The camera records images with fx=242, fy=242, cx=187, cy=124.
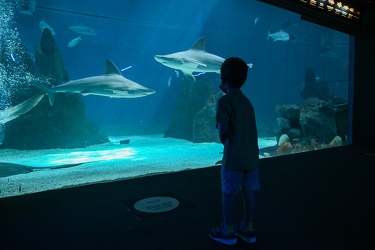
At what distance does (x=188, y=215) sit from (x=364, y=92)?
21.9 feet

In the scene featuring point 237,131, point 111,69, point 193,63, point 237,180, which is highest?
point 193,63

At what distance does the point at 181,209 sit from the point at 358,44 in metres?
6.96

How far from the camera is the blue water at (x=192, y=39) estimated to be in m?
25.1

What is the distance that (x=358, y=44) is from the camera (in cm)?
662

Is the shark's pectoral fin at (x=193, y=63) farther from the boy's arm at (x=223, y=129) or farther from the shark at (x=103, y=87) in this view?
the boy's arm at (x=223, y=129)

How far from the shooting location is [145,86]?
23.6m

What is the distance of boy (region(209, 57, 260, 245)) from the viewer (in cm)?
179

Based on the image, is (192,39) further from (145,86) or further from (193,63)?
(193,63)

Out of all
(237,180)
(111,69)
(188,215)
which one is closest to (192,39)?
(111,69)

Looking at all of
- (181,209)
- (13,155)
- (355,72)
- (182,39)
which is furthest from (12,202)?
(182,39)

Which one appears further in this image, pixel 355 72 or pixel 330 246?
pixel 355 72

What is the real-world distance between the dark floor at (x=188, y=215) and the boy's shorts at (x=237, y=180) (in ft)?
1.49

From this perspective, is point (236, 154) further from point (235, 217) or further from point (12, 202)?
point (12, 202)

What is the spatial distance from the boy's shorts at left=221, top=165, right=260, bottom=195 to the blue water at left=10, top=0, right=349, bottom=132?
65.3 feet
